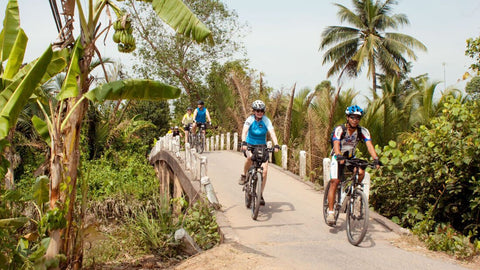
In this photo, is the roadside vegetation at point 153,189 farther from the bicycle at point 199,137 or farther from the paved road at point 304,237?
the bicycle at point 199,137

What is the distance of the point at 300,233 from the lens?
7.71 meters

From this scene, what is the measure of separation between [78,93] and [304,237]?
3955 millimetres

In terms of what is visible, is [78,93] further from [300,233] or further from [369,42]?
[369,42]

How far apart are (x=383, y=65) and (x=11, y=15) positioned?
93.6 ft

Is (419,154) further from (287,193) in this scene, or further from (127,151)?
(127,151)

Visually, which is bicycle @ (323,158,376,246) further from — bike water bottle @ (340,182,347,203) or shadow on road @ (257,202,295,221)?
shadow on road @ (257,202,295,221)

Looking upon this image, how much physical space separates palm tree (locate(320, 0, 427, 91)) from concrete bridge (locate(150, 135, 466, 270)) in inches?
833

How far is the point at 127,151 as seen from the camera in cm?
2647

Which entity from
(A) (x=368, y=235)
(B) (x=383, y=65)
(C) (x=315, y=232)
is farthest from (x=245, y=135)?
(B) (x=383, y=65)

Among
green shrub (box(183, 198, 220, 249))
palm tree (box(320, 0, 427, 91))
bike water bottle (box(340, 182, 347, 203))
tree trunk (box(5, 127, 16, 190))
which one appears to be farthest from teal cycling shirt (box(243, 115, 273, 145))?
palm tree (box(320, 0, 427, 91))

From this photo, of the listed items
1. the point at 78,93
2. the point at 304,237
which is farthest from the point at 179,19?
the point at 304,237

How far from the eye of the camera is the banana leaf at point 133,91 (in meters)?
6.31

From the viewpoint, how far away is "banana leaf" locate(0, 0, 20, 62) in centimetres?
629

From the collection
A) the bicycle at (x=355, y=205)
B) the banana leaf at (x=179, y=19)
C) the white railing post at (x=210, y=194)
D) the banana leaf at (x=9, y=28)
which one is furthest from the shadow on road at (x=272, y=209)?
the banana leaf at (x=9, y=28)
